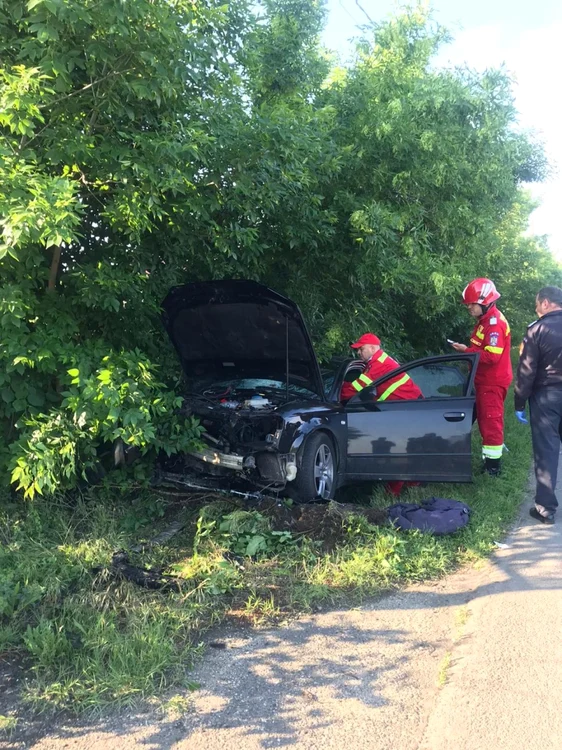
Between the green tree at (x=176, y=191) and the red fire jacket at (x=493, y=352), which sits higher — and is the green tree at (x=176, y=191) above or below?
above

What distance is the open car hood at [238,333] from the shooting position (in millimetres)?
5238

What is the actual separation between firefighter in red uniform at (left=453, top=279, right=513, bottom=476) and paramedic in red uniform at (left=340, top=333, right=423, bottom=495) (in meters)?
0.97

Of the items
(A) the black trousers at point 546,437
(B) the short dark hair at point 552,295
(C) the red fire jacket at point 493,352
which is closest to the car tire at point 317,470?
(A) the black trousers at point 546,437

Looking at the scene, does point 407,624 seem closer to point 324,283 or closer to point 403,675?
point 403,675

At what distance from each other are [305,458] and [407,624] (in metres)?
1.89

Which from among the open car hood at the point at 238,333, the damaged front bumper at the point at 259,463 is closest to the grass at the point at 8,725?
the damaged front bumper at the point at 259,463

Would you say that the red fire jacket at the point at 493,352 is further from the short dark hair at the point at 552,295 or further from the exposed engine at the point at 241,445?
the exposed engine at the point at 241,445

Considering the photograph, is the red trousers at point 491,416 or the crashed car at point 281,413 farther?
the red trousers at point 491,416

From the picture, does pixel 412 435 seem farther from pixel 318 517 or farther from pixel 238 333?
pixel 238 333

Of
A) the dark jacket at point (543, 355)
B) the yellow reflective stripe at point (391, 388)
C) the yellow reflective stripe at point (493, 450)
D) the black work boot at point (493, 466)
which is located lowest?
the black work boot at point (493, 466)

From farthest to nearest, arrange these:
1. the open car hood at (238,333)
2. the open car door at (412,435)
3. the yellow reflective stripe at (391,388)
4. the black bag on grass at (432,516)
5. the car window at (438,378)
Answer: the car window at (438,378), the yellow reflective stripe at (391,388), the open car door at (412,435), the open car hood at (238,333), the black bag on grass at (432,516)

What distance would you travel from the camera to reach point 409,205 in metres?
6.70

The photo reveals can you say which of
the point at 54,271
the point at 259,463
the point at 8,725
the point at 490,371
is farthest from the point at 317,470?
the point at 8,725

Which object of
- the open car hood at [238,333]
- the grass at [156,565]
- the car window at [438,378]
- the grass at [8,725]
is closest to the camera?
the grass at [8,725]
